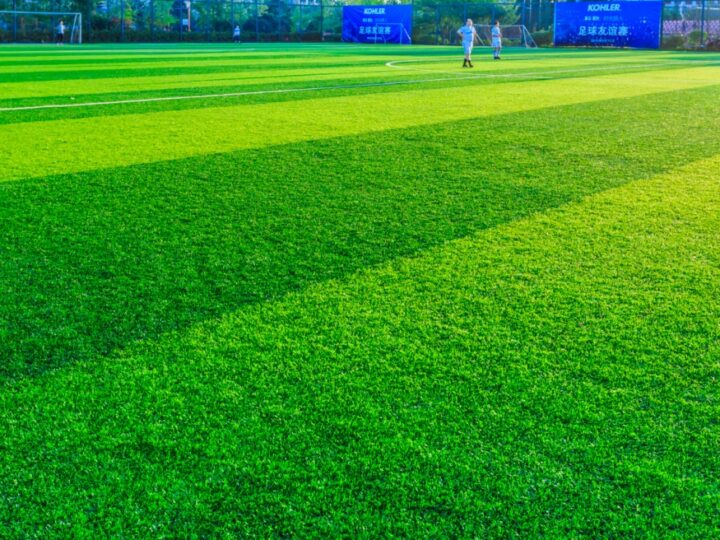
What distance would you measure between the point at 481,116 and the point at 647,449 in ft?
24.4

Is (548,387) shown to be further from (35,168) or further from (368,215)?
(35,168)

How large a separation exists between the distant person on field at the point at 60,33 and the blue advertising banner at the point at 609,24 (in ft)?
76.2

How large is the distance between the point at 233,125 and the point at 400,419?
6.49 m

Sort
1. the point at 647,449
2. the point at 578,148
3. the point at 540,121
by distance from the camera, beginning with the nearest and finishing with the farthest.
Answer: the point at 647,449 < the point at 578,148 < the point at 540,121

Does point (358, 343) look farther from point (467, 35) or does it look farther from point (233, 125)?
point (467, 35)

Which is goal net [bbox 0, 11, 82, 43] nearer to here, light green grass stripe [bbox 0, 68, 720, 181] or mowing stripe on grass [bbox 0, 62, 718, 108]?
mowing stripe on grass [bbox 0, 62, 718, 108]

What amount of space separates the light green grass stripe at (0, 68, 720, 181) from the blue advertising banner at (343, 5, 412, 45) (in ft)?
104

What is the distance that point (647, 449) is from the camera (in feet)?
7.39

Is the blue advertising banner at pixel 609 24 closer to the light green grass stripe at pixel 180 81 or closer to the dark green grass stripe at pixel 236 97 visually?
the dark green grass stripe at pixel 236 97

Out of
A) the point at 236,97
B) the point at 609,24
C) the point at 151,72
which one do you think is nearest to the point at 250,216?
the point at 236,97

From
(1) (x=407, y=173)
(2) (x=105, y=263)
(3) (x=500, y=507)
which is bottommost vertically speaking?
(3) (x=500, y=507)

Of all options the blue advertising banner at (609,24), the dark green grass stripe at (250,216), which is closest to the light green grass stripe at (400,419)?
the dark green grass stripe at (250,216)

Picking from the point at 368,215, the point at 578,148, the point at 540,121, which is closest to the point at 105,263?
the point at 368,215

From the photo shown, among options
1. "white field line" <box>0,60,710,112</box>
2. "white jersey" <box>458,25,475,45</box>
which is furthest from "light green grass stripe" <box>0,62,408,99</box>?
"white jersey" <box>458,25,475,45</box>
